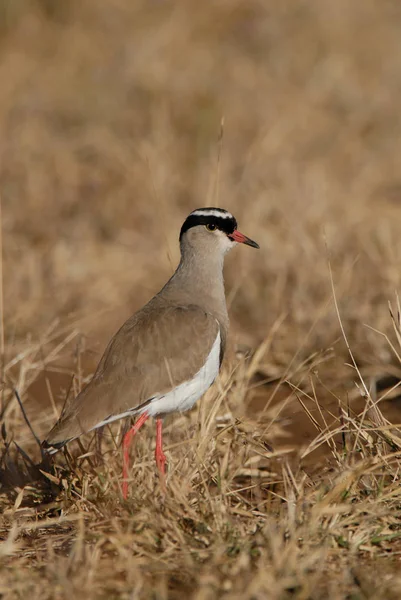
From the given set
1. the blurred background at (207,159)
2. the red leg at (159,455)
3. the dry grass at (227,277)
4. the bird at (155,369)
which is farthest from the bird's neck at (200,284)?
the red leg at (159,455)

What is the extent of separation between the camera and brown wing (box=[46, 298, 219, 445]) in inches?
167

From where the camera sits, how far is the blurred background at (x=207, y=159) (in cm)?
674

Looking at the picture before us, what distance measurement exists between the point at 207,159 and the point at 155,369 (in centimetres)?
479

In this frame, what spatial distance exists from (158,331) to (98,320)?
245 cm

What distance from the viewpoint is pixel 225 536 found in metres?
3.61

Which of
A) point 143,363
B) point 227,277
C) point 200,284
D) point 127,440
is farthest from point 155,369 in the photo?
point 227,277

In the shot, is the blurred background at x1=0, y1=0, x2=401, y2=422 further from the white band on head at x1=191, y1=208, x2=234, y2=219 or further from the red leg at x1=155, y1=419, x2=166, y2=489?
the red leg at x1=155, y1=419, x2=166, y2=489

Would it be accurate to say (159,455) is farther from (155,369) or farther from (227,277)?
(227,277)

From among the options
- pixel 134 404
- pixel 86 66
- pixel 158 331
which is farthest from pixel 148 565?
pixel 86 66

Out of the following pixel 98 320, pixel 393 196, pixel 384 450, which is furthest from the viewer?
pixel 393 196

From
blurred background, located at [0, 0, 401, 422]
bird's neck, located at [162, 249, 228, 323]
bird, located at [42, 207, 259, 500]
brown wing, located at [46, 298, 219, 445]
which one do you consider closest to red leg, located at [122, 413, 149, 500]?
bird, located at [42, 207, 259, 500]

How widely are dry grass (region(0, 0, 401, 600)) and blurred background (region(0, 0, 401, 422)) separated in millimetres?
25

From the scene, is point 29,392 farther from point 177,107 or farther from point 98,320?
point 177,107

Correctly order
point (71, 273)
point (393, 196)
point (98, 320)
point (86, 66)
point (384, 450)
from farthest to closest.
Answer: point (86, 66)
point (393, 196)
point (71, 273)
point (98, 320)
point (384, 450)
